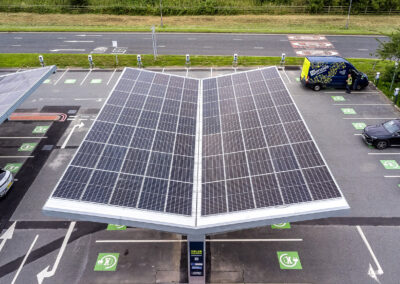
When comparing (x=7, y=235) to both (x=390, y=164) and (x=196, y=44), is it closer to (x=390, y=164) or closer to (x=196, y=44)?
(x=390, y=164)

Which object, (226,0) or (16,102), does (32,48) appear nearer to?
(16,102)

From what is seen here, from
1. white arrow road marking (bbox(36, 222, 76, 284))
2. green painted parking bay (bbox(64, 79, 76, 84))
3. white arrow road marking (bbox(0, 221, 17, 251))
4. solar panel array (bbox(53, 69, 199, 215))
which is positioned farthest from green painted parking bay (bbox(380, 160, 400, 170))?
green painted parking bay (bbox(64, 79, 76, 84))

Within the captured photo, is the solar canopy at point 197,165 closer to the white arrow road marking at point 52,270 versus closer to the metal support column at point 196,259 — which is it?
the metal support column at point 196,259

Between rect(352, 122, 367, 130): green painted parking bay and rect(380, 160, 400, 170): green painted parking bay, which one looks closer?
rect(380, 160, 400, 170): green painted parking bay

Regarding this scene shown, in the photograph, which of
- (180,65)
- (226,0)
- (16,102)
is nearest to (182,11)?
(226,0)

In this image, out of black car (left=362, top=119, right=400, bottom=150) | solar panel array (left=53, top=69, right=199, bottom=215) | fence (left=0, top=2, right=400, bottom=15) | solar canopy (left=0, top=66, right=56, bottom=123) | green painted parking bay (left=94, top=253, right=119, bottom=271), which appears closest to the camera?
solar panel array (left=53, top=69, right=199, bottom=215)

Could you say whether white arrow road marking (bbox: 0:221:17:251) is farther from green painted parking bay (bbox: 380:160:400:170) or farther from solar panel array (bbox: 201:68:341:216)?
green painted parking bay (bbox: 380:160:400:170)

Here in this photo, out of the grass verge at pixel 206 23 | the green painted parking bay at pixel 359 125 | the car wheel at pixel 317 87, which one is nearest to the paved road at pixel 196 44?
the grass verge at pixel 206 23
